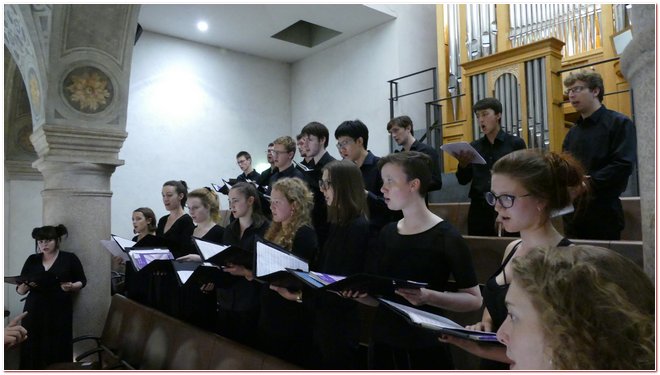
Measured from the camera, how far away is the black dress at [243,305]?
2771 millimetres

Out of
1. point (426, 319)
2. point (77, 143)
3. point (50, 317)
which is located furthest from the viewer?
point (77, 143)

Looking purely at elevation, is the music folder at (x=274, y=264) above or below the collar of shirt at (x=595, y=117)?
below

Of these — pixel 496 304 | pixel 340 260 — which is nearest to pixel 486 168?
pixel 340 260

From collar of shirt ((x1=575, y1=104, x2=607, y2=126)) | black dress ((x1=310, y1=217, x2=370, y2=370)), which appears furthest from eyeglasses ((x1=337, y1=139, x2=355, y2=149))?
collar of shirt ((x1=575, y1=104, x2=607, y2=126))

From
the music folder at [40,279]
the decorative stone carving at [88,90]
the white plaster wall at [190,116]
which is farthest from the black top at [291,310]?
the white plaster wall at [190,116]

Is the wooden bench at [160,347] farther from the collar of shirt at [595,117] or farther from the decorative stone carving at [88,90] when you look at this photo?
the collar of shirt at [595,117]

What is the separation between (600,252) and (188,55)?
8.46 meters

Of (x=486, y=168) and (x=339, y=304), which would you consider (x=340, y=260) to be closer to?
(x=339, y=304)

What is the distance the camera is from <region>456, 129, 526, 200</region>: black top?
3.12 metres

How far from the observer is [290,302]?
2.46 meters

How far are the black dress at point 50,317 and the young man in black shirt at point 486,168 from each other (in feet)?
10.0

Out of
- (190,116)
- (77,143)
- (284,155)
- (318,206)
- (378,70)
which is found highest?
(378,70)

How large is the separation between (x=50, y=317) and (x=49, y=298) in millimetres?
142

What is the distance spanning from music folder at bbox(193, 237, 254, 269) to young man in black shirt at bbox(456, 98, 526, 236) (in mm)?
1497
